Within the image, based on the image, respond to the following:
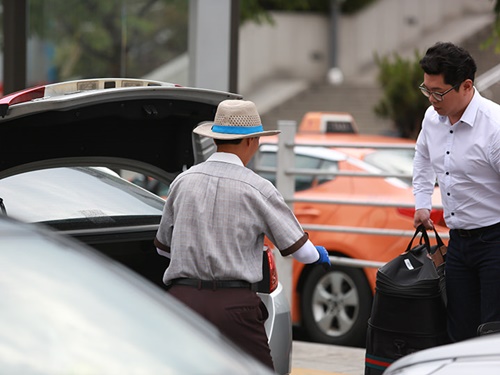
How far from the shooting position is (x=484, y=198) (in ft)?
17.3

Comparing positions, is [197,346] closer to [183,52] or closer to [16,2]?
[16,2]

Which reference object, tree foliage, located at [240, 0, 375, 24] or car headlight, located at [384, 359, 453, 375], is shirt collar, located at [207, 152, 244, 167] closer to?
car headlight, located at [384, 359, 453, 375]

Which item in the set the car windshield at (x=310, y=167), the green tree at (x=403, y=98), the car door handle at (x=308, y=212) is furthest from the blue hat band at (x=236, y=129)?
the green tree at (x=403, y=98)

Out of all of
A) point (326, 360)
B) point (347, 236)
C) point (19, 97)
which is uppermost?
point (19, 97)

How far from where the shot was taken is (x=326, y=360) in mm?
7551

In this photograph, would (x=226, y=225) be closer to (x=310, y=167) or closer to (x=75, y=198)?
(x=75, y=198)

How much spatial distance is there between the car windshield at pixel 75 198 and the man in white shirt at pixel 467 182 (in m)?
1.41

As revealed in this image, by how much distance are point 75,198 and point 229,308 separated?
116cm

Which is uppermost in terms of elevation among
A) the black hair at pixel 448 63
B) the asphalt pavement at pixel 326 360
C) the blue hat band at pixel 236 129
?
the black hair at pixel 448 63

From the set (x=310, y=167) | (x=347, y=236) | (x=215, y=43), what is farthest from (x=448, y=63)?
(x=310, y=167)

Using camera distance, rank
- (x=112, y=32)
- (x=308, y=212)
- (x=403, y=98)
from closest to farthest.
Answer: (x=308, y=212) → (x=112, y=32) → (x=403, y=98)

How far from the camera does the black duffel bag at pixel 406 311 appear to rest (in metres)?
5.30

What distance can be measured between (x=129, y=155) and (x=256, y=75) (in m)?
25.2

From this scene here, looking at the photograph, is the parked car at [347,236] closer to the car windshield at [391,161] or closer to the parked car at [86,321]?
the car windshield at [391,161]
